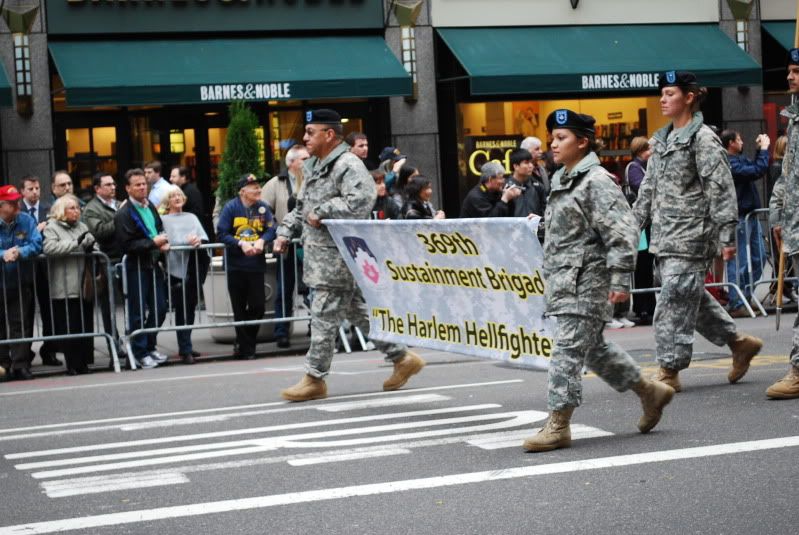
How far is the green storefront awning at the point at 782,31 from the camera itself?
22.8 m

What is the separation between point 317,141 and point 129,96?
9.35 m

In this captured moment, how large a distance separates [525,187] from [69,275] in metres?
4.47

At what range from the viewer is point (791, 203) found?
8539mm

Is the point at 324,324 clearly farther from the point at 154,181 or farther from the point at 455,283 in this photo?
the point at 154,181

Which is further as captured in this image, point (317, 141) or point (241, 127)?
point (241, 127)

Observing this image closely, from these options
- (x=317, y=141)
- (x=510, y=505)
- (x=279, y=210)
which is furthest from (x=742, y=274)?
(x=510, y=505)

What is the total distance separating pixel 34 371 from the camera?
1304cm

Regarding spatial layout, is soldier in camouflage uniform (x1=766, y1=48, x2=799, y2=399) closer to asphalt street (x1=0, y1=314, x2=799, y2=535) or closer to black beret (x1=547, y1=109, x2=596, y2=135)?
asphalt street (x1=0, y1=314, x2=799, y2=535)

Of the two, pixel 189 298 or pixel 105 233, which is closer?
pixel 105 233

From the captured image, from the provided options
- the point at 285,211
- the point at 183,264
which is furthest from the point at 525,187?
the point at 183,264

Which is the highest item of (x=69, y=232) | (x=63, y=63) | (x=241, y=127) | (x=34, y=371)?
(x=63, y=63)

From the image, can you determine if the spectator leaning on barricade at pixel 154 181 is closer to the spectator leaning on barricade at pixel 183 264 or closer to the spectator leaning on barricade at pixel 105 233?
the spectator leaning on barricade at pixel 183 264

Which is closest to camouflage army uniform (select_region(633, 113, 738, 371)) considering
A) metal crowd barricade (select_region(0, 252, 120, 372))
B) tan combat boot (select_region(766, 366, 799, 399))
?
tan combat boot (select_region(766, 366, 799, 399))

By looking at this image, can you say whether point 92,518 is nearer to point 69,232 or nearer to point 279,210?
point 69,232
